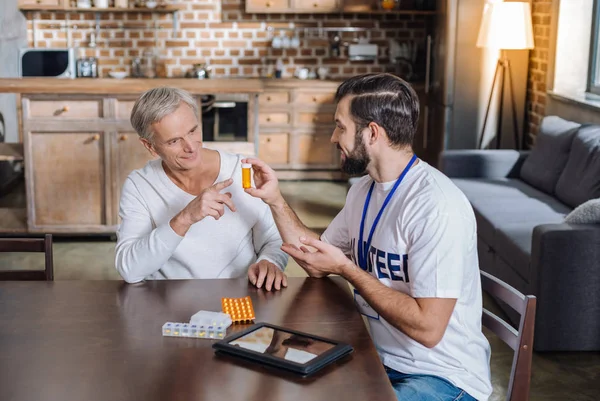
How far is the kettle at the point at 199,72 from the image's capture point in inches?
283

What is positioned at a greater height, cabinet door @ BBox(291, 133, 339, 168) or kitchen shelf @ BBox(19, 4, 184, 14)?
kitchen shelf @ BBox(19, 4, 184, 14)

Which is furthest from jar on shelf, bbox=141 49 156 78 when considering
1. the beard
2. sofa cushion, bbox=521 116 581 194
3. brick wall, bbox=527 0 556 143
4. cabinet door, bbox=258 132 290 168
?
the beard

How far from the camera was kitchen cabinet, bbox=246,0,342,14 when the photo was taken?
7215 millimetres

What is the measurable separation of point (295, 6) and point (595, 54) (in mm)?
3008

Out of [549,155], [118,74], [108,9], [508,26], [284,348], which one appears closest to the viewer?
[284,348]

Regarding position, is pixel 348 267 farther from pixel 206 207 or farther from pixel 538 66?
pixel 538 66

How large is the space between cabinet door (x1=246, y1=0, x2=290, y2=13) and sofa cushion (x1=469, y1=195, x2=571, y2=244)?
11.3ft

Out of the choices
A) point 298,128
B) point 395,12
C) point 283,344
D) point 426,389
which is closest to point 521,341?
point 426,389

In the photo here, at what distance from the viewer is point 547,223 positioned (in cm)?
362

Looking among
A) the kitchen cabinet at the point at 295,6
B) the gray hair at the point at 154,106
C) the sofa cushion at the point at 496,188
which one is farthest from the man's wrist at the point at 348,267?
the kitchen cabinet at the point at 295,6

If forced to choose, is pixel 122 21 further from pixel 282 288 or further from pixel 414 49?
pixel 282 288

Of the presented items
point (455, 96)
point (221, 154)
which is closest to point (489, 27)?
point (455, 96)

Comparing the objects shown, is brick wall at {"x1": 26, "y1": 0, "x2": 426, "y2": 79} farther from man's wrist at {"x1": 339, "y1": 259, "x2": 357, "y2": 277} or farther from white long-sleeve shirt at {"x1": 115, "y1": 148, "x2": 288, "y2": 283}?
man's wrist at {"x1": 339, "y1": 259, "x2": 357, "y2": 277}

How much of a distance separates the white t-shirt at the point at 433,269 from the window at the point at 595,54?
367 centimetres
